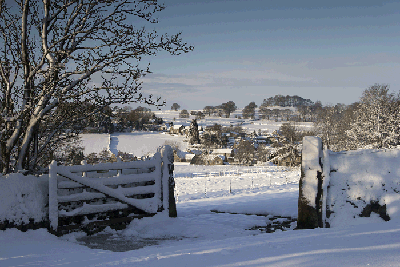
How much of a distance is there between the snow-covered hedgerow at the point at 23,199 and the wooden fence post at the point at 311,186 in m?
5.60

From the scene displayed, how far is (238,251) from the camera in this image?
398 centimetres

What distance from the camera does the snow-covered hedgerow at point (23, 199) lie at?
5.55m

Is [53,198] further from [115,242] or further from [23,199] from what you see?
[115,242]

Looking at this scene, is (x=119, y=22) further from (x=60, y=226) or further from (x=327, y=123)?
(x=327, y=123)

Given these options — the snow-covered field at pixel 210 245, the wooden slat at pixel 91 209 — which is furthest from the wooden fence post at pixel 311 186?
the wooden slat at pixel 91 209

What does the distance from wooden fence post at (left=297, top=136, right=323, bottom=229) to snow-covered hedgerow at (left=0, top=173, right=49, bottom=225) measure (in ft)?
18.4

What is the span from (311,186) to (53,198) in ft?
18.4

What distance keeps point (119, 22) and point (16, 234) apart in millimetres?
5157

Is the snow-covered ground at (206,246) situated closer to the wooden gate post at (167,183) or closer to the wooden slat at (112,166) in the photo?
the wooden gate post at (167,183)

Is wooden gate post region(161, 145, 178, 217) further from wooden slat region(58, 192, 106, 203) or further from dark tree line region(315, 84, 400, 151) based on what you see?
dark tree line region(315, 84, 400, 151)

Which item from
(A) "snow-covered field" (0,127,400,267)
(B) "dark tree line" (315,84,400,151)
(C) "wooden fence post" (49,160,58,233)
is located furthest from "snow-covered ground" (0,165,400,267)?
(B) "dark tree line" (315,84,400,151)

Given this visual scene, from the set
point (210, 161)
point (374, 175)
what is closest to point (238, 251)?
point (374, 175)

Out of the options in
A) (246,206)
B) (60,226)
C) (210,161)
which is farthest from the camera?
(210,161)

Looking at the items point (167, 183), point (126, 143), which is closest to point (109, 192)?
point (167, 183)
